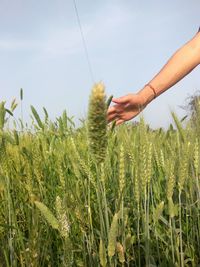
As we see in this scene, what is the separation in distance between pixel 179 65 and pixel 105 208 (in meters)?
1.06

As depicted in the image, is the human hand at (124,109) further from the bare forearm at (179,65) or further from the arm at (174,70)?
the bare forearm at (179,65)

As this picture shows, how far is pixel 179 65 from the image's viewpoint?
1643 mm

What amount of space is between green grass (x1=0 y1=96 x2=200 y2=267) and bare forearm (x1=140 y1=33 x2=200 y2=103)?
0.39m

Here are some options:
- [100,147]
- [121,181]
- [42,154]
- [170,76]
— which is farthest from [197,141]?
[170,76]

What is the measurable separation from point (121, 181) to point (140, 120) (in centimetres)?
17

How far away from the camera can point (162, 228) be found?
3.74 feet

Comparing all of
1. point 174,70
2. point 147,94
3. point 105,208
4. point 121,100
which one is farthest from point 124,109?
point 105,208

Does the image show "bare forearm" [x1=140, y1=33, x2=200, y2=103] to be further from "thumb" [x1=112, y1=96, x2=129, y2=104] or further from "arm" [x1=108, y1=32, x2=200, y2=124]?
"thumb" [x1=112, y1=96, x2=129, y2=104]

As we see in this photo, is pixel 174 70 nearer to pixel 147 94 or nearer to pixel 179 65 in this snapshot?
pixel 179 65

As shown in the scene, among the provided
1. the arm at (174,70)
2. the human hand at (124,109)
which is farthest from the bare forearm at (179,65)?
the human hand at (124,109)

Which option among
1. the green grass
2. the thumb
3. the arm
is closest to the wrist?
the arm

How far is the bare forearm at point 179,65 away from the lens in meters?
1.60

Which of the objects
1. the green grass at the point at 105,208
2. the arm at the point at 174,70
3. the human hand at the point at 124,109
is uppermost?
the arm at the point at 174,70

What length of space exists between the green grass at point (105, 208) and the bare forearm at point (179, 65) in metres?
0.39
